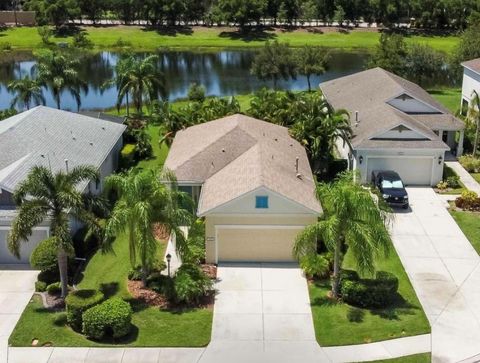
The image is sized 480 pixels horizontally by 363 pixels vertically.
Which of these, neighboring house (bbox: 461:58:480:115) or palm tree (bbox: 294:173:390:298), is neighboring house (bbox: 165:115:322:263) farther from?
neighboring house (bbox: 461:58:480:115)

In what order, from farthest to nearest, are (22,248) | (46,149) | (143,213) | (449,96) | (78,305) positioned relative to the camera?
(449,96) < (46,149) < (22,248) < (143,213) < (78,305)

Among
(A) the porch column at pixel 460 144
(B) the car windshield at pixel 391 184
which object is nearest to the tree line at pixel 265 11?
(A) the porch column at pixel 460 144

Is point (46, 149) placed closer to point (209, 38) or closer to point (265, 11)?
point (209, 38)

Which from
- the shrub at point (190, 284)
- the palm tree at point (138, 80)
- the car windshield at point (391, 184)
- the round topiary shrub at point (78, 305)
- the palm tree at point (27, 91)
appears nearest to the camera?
the round topiary shrub at point (78, 305)

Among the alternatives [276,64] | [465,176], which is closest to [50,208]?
[465,176]

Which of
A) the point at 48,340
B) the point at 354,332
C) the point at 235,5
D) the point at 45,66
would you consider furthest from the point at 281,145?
the point at 235,5

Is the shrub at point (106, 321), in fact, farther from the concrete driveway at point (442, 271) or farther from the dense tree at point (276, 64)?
the dense tree at point (276, 64)

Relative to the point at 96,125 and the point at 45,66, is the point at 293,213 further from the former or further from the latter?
the point at 45,66
